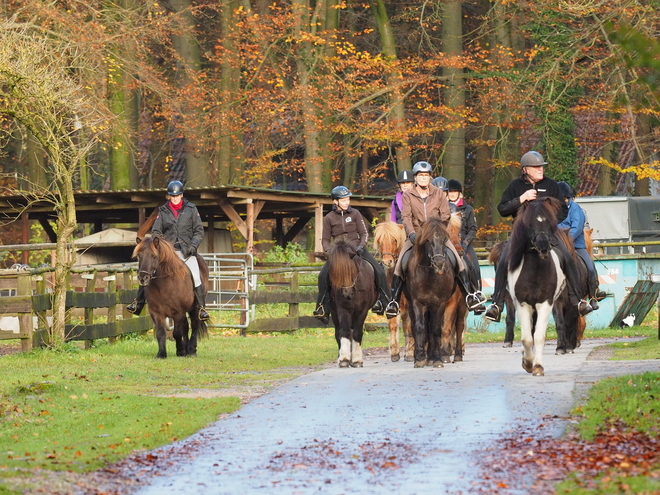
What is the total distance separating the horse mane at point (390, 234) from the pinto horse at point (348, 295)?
57 centimetres

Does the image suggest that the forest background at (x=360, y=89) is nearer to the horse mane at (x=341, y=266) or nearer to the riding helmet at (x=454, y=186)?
the riding helmet at (x=454, y=186)

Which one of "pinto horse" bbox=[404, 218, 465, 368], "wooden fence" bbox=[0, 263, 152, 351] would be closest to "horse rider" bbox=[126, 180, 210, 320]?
"wooden fence" bbox=[0, 263, 152, 351]

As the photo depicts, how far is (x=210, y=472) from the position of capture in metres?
7.49

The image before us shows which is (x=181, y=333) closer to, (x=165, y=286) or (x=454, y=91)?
(x=165, y=286)

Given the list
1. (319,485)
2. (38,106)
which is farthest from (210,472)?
(38,106)

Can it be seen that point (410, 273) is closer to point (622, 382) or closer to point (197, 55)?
point (622, 382)

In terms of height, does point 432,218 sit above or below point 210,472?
above

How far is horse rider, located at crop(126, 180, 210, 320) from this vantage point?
56.2ft

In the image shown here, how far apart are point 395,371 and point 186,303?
428 centimetres

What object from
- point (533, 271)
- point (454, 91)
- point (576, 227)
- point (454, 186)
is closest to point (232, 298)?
point (454, 186)

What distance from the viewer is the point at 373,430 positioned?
29.4 ft

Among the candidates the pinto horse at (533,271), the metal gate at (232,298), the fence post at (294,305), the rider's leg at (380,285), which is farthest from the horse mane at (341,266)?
the fence post at (294,305)

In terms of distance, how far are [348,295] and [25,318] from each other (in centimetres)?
494

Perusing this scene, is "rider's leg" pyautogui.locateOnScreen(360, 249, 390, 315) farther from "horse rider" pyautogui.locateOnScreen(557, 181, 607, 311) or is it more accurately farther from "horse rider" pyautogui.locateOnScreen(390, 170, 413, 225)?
"horse rider" pyautogui.locateOnScreen(557, 181, 607, 311)
